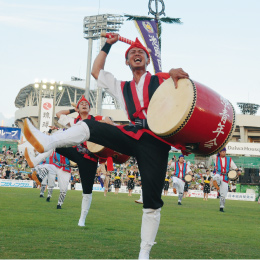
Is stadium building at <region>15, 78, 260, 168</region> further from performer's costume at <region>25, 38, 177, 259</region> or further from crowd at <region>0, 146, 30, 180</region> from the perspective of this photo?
performer's costume at <region>25, 38, 177, 259</region>

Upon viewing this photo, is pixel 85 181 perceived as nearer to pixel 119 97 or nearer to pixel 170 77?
pixel 119 97

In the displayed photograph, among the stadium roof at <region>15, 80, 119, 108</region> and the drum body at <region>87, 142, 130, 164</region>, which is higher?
the stadium roof at <region>15, 80, 119, 108</region>

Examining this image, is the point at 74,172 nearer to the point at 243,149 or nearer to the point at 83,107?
the point at 243,149

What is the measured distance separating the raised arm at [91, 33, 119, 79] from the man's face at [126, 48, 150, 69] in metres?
0.26

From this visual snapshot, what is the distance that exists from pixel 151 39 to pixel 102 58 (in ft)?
39.0

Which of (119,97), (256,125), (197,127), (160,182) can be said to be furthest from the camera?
(256,125)

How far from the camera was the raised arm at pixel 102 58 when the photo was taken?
5.42 m

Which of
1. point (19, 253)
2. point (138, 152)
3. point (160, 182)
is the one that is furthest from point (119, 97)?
point (19, 253)

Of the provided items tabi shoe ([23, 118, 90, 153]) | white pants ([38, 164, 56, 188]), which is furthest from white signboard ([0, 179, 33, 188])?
tabi shoe ([23, 118, 90, 153])

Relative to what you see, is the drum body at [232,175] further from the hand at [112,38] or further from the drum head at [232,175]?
the hand at [112,38]

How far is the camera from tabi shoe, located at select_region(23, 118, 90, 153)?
4.48 m

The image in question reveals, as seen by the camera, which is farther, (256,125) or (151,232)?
(256,125)

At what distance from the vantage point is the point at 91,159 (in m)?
8.23

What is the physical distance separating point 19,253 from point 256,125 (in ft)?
207
